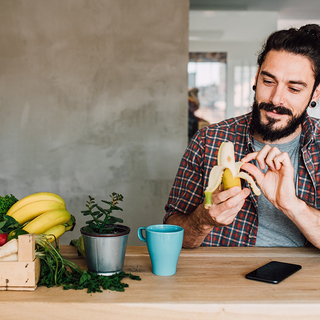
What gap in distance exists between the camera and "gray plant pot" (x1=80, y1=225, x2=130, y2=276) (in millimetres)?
764

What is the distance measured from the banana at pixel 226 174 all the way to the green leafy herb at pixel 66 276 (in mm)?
257

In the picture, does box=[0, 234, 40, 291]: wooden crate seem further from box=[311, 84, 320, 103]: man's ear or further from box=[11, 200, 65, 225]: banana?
box=[311, 84, 320, 103]: man's ear

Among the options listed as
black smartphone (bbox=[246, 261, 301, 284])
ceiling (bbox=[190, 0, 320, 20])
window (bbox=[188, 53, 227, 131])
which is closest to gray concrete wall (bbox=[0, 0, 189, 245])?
window (bbox=[188, 53, 227, 131])

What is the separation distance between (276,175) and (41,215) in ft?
2.21

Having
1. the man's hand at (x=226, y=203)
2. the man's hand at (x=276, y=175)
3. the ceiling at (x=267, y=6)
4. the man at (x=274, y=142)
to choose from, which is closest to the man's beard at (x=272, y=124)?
the man at (x=274, y=142)

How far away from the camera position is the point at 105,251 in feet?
2.53

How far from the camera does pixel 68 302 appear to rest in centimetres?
65

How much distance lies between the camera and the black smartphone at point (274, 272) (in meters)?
0.76

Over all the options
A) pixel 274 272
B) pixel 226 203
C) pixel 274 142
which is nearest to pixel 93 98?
pixel 274 142

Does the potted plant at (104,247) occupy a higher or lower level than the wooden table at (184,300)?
higher

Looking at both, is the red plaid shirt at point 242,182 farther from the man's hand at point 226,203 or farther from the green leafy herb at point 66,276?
the green leafy herb at point 66,276

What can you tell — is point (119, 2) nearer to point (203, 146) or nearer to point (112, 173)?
point (112, 173)

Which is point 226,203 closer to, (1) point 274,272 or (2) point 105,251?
(1) point 274,272

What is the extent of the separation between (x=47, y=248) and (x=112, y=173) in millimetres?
1648
